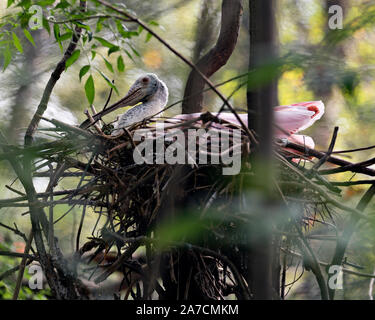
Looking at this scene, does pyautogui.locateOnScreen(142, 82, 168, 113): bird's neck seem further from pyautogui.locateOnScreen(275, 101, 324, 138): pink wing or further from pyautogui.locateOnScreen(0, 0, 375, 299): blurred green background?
pyautogui.locateOnScreen(0, 0, 375, 299): blurred green background

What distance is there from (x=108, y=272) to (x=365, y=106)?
90 centimetres

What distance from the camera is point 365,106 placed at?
145 centimetres

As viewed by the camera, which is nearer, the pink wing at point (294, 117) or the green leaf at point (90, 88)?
the green leaf at point (90, 88)

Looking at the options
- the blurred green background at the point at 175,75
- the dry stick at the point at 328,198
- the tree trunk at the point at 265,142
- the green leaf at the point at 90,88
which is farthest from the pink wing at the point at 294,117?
the tree trunk at the point at 265,142

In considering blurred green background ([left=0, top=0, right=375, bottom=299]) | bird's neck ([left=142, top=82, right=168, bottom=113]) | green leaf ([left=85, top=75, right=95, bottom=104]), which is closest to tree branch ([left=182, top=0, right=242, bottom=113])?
bird's neck ([left=142, top=82, right=168, bottom=113])

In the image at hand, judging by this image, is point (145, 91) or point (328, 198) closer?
point (328, 198)

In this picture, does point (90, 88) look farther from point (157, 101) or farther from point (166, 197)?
point (157, 101)

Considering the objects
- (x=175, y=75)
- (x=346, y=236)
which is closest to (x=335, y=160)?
(x=346, y=236)

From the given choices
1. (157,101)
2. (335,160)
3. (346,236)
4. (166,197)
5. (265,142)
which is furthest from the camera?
(157,101)

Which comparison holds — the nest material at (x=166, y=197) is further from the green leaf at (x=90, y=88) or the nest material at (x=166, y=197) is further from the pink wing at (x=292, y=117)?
the pink wing at (x=292, y=117)

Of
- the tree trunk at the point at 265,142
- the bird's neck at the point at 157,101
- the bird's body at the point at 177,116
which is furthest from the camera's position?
the bird's neck at the point at 157,101

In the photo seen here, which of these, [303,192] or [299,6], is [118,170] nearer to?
[303,192]

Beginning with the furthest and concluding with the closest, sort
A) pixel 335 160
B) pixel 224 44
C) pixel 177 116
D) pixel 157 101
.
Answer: pixel 157 101 → pixel 224 44 → pixel 177 116 → pixel 335 160

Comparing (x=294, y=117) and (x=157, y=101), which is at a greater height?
(x=157, y=101)
